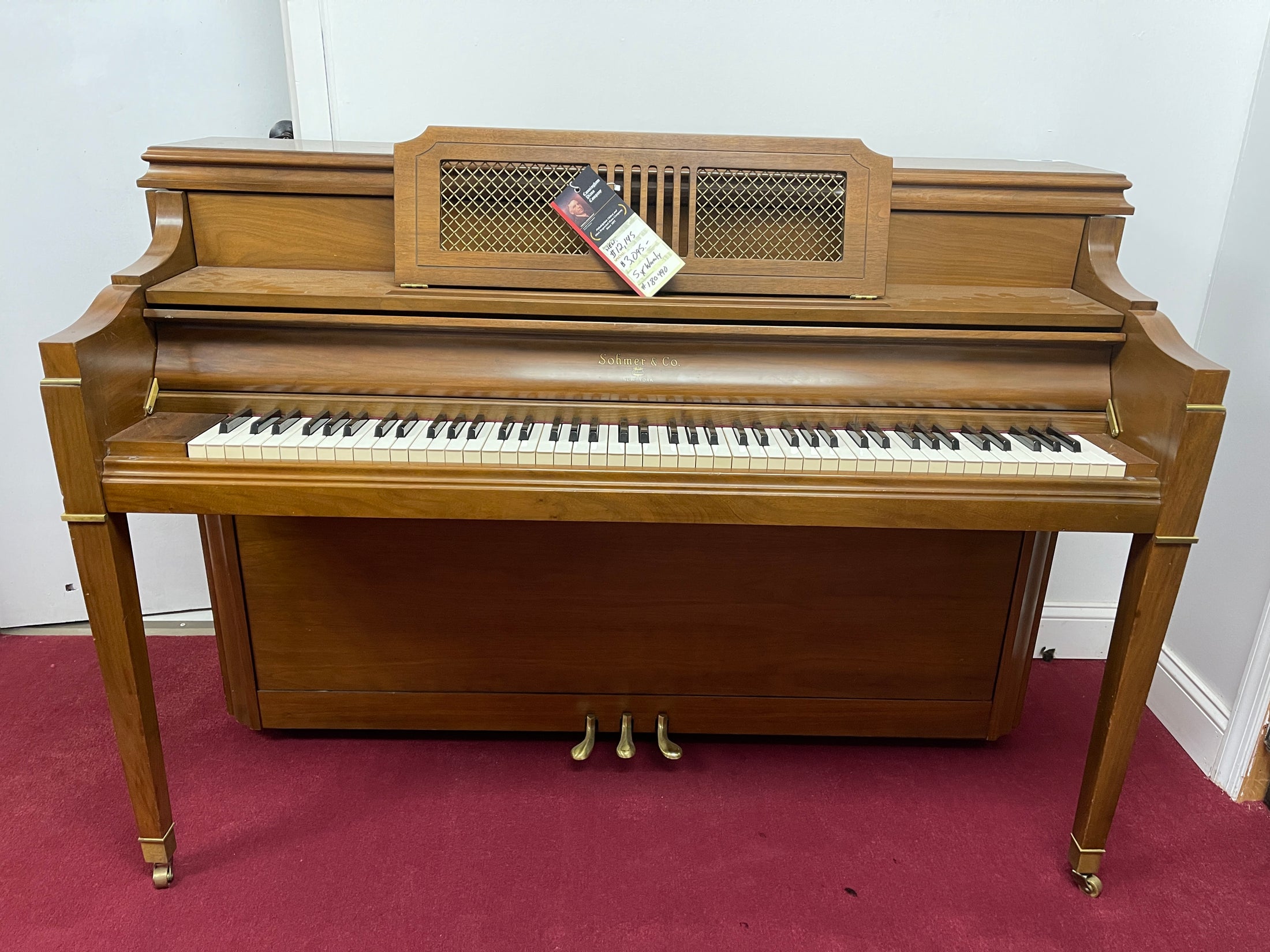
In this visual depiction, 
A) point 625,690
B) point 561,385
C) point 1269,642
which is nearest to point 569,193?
point 561,385

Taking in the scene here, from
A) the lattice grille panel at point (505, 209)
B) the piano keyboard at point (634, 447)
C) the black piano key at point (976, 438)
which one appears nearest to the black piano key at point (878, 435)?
the piano keyboard at point (634, 447)

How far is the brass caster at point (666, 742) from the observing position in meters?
1.96

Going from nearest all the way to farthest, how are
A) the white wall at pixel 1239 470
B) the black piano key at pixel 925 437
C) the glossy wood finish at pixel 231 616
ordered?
the black piano key at pixel 925 437
the glossy wood finish at pixel 231 616
the white wall at pixel 1239 470

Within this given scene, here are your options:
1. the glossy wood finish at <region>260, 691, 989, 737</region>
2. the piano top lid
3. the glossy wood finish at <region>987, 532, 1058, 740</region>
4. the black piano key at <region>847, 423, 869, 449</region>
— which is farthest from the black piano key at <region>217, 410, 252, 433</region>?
the glossy wood finish at <region>987, 532, 1058, 740</region>

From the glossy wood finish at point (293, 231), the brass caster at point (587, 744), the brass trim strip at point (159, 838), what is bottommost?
the brass caster at point (587, 744)

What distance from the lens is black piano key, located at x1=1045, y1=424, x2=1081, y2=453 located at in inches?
58.7

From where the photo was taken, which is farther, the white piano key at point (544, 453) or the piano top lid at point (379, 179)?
the piano top lid at point (379, 179)

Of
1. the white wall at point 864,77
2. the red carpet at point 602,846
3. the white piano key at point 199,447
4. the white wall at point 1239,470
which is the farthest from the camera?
the white wall at point 864,77

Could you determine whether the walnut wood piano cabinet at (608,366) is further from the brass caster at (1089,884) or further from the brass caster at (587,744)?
the brass caster at (587,744)

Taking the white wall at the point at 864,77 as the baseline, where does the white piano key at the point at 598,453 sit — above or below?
below

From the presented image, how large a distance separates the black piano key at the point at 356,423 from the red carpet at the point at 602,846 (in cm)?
90

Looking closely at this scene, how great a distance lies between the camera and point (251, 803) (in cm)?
188

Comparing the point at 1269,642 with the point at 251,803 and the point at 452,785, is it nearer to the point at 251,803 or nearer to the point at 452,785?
the point at 452,785

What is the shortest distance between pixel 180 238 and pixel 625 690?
1.37 metres
